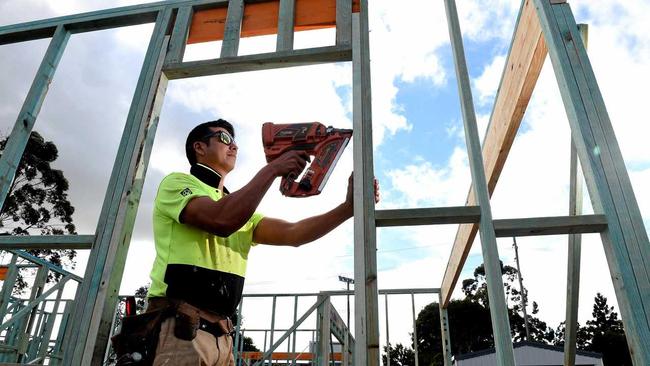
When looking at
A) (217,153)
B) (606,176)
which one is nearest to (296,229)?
(217,153)

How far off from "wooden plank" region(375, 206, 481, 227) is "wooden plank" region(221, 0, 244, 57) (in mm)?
1120

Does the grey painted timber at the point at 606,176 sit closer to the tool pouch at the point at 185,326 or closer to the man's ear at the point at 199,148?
the tool pouch at the point at 185,326

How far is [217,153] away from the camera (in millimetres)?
1986

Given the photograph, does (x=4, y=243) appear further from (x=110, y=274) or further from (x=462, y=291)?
(x=462, y=291)

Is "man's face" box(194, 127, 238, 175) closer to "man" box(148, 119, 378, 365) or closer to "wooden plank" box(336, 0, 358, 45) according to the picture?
"man" box(148, 119, 378, 365)

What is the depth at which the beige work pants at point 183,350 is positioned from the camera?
137 centimetres

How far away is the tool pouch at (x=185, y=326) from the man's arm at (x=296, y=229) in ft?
2.29

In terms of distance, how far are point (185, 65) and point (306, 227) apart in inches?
39.7

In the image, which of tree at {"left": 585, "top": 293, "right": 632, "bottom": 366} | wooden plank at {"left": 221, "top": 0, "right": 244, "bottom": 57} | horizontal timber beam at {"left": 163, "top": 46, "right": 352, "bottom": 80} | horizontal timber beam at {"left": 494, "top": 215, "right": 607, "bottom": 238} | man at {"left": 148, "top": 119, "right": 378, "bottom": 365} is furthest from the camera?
tree at {"left": 585, "top": 293, "right": 632, "bottom": 366}

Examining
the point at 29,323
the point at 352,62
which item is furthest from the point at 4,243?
the point at 29,323

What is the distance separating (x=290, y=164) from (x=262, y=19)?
2.97 ft

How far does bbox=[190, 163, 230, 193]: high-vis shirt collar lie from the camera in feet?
6.28

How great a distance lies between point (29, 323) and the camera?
6281 mm

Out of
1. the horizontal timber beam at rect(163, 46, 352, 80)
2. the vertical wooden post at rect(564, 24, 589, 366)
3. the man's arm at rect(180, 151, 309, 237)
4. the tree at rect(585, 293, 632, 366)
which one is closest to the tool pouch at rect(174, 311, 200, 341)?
the man's arm at rect(180, 151, 309, 237)
